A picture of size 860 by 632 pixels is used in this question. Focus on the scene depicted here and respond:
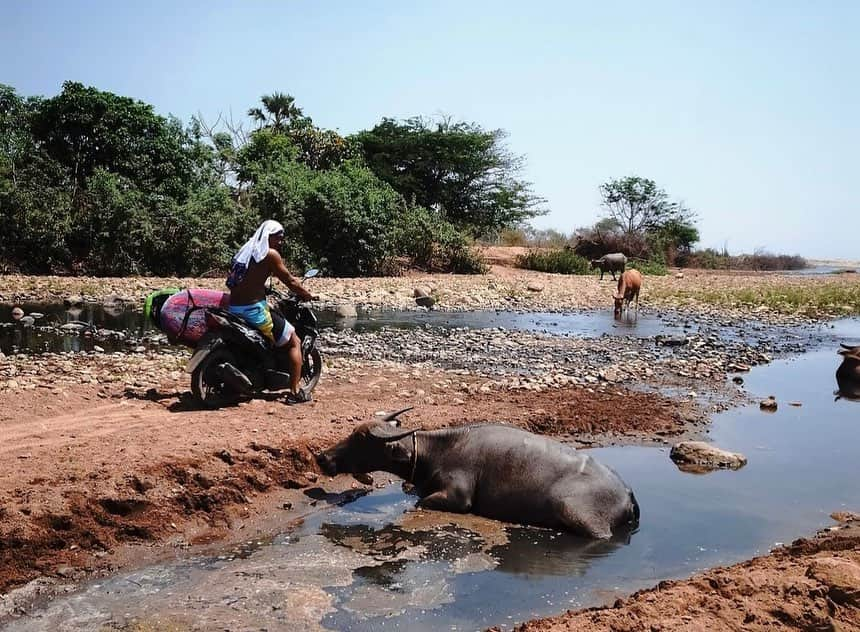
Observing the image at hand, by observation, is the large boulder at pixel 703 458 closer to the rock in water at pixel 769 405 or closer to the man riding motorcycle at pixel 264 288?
the rock in water at pixel 769 405

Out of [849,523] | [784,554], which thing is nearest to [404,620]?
[784,554]

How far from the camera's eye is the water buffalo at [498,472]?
22.5 feet

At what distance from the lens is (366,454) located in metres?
7.64

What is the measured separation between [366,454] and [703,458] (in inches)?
151

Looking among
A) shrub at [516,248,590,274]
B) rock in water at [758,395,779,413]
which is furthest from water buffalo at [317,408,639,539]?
shrub at [516,248,590,274]

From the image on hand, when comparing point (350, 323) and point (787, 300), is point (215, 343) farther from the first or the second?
point (787, 300)

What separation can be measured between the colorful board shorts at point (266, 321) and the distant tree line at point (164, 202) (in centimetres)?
2043

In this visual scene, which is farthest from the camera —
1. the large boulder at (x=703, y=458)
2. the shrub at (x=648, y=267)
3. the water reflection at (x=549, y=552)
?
the shrub at (x=648, y=267)

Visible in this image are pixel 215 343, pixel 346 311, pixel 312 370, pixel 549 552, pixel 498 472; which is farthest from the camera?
pixel 346 311

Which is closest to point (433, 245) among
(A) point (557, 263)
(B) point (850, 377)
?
(A) point (557, 263)

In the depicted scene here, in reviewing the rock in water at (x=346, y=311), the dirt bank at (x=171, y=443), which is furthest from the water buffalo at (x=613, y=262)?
the dirt bank at (x=171, y=443)

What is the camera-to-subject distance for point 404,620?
203 inches

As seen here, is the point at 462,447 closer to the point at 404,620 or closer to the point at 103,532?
the point at 404,620

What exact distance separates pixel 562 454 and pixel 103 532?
3.92 meters
